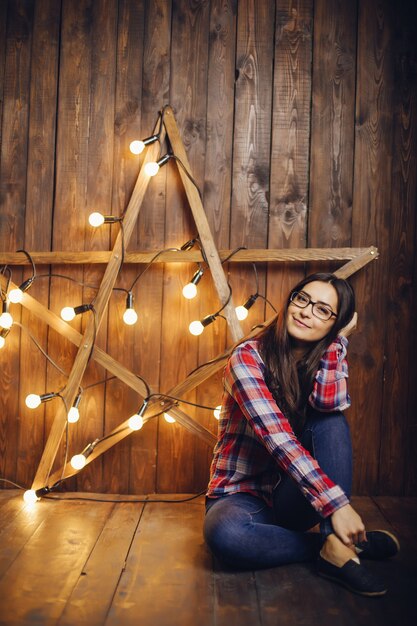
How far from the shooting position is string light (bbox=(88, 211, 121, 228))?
2.11 m

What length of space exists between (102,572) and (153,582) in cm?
16

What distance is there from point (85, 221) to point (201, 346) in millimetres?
717

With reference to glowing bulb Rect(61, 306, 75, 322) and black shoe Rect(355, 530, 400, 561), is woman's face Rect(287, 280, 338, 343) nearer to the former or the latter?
black shoe Rect(355, 530, 400, 561)

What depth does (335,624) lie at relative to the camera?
53.9 inches

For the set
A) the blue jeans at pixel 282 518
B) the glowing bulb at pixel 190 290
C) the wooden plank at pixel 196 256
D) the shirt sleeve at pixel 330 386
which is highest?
the wooden plank at pixel 196 256

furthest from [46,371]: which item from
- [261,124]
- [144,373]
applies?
[261,124]

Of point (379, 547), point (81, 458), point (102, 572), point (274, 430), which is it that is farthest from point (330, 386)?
point (81, 458)

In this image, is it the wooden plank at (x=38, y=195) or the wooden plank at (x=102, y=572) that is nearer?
the wooden plank at (x=102, y=572)

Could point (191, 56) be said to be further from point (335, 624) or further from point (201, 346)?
point (335, 624)

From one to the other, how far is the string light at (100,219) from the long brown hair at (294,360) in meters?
0.80

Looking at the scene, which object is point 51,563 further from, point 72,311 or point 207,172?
point 207,172

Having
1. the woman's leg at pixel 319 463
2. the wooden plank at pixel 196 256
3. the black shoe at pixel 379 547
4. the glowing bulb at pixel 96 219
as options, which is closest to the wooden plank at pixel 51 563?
the woman's leg at pixel 319 463

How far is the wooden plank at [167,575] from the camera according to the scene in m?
1.39

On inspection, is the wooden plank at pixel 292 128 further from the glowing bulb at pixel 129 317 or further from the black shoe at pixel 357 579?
the black shoe at pixel 357 579
